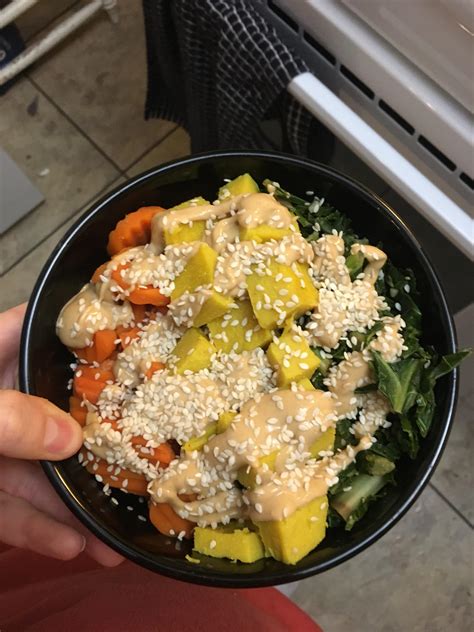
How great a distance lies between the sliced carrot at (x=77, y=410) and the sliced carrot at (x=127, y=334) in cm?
10

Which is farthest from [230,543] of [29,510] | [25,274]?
[25,274]

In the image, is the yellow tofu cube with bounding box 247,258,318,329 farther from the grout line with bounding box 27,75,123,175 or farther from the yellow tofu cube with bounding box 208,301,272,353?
the grout line with bounding box 27,75,123,175

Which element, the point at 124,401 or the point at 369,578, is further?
the point at 369,578

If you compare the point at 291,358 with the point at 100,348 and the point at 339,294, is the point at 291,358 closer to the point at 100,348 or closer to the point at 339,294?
the point at 339,294

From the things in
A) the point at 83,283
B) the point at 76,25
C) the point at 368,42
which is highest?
the point at 368,42

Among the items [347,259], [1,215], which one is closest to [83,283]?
[347,259]

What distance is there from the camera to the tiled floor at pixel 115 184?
150cm

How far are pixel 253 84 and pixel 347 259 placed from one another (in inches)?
13.8

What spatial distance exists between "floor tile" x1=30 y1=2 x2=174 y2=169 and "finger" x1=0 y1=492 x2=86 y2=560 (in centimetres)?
105

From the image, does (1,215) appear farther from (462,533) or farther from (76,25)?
(462,533)

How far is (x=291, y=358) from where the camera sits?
2.47 ft

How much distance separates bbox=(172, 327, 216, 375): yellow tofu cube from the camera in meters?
0.78

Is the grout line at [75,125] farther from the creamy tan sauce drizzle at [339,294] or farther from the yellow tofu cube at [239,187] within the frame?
the creamy tan sauce drizzle at [339,294]

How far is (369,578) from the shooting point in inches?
59.3
